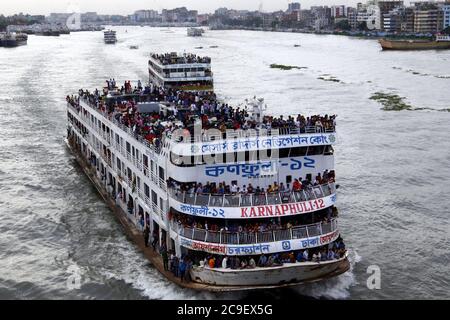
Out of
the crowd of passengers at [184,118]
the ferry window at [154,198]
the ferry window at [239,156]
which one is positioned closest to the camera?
the ferry window at [239,156]

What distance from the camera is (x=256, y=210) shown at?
21.7 meters

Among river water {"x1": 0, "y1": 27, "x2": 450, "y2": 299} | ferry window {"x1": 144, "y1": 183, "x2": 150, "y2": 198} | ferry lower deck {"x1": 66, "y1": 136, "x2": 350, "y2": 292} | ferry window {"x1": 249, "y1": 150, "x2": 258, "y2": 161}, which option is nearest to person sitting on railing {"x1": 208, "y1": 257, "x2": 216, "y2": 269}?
ferry lower deck {"x1": 66, "y1": 136, "x2": 350, "y2": 292}

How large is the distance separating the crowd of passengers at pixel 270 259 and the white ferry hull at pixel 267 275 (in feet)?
0.58

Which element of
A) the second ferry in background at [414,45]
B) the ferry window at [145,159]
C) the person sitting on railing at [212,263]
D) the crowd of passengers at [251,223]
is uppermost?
the second ferry in background at [414,45]

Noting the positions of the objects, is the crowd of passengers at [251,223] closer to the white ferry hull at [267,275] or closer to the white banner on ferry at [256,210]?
the white banner on ferry at [256,210]

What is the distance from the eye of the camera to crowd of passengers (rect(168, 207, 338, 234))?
2180 cm

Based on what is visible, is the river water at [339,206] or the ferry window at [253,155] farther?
the river water at [339,206]

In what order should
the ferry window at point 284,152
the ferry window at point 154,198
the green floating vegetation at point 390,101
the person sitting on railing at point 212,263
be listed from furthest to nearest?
the green floating vegetation at point 390,101, the ferry window at point 154,198, the ferry window at point 284,152, the person sitting on railing at point 212,263

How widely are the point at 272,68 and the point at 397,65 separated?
24.3 meters

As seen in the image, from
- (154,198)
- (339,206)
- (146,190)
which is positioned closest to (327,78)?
(339,206)

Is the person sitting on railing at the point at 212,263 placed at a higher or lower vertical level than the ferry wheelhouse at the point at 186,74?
lower

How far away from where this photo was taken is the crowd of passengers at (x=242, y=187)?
22.2 meters

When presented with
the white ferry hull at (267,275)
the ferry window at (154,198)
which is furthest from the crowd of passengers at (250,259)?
the ferry window at (154,198)
